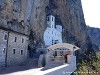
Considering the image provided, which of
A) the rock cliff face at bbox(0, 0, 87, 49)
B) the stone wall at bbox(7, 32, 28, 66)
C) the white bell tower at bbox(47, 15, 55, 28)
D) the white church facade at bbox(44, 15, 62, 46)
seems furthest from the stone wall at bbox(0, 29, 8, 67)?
the white bell tower at bbox(47, 15, 55, 28)

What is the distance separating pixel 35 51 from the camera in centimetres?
3859

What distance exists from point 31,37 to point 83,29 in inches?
1085

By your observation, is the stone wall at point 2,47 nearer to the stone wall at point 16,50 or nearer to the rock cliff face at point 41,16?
the stone wall at point 16,50

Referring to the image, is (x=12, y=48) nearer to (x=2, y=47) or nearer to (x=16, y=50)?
(x=16, y=50)

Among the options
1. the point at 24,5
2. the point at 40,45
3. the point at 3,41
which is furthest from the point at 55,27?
the point at 3,41

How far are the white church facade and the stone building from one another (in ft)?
50.2

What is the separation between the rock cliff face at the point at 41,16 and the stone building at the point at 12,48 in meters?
3.51

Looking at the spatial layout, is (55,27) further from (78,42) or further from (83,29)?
(83,29)

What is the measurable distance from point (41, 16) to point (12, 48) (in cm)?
1636

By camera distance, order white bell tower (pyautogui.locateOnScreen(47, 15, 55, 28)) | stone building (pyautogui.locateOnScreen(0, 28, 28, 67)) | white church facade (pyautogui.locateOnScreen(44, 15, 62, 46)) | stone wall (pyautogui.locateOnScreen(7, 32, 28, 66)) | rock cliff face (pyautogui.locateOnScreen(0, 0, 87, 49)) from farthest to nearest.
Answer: white bell tower (pyautogui.locateOnScreen(47, 15, 55, 28))
white church facade (pyautogui.locateOnScreen(44, 15, 62, 46))
rock cliff face (pyautogui.locateOnScreen(0, 0, 87, 49))
stone wall (pyautogui.locateOnScreen(7, 32, 28, 66))
stone building (pyautogui.locateOnScreen(0, 28, 28, 67))

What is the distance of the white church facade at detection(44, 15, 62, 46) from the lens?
1836 inches

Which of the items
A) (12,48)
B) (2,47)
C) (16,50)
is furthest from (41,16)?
(2,47)

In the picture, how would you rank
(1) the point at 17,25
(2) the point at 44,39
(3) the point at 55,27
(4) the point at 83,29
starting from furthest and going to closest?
(4) the point at 83,29 → (3) the point at 55,27 → (2) the point at 44,39 → (1) the point at 17,25

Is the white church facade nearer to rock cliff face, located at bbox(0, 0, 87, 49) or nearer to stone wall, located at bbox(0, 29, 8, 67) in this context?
rock cliff face, located at bbox(0, 0, 87, 49)
